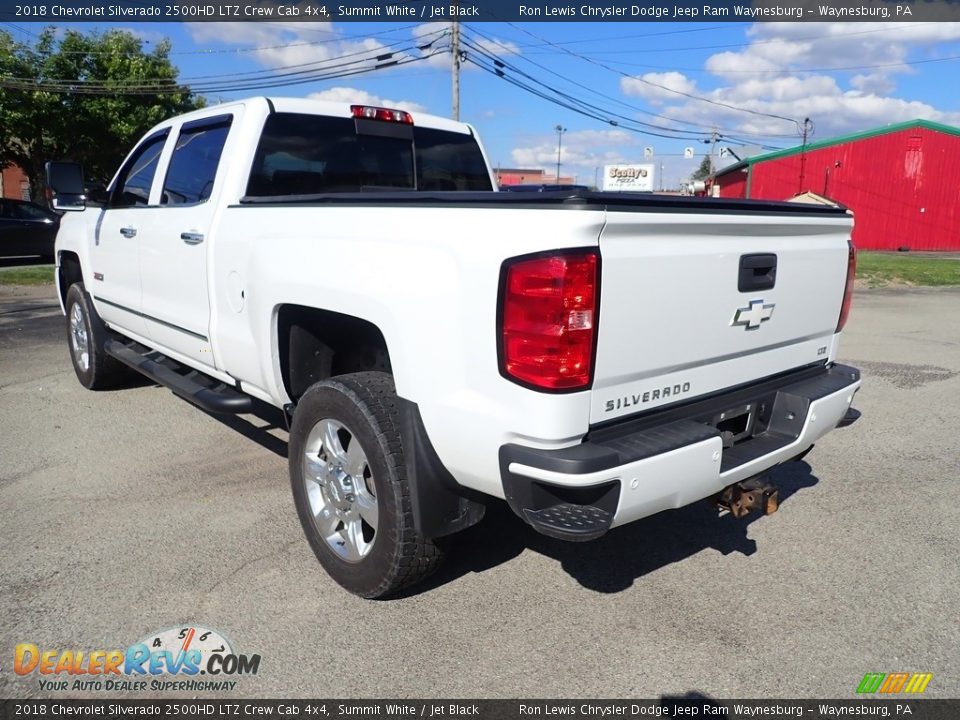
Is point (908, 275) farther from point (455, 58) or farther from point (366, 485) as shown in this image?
point (366, 485)

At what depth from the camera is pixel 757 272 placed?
9.34 ft

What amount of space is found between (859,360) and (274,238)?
6.93m

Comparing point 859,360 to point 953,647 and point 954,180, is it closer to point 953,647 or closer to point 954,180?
point 953,647

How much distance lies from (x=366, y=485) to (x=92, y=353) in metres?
4.06

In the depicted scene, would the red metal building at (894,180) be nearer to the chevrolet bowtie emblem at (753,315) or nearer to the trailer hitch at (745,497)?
the chevrolet bowtie emblem at (753,315)

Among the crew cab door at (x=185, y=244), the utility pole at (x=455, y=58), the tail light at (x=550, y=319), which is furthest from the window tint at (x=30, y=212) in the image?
the tail light at (x=550, y=319)

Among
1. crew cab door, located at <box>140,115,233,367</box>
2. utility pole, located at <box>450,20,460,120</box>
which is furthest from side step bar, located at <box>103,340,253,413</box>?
utility pole, located at <box>450,20,460,120</box>

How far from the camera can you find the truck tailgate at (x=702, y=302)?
235cm

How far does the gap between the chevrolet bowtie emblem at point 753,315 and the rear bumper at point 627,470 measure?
0.30m

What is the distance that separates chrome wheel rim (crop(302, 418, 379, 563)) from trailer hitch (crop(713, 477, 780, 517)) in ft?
4.48

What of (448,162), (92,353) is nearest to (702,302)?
(448,162)

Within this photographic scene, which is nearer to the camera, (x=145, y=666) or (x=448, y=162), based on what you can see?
(x=145, y=666)

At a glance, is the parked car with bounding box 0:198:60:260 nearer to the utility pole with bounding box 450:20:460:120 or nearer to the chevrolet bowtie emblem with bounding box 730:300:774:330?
the utility pole with bounding box 450:20:460:120

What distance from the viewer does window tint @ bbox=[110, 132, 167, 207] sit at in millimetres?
4812
